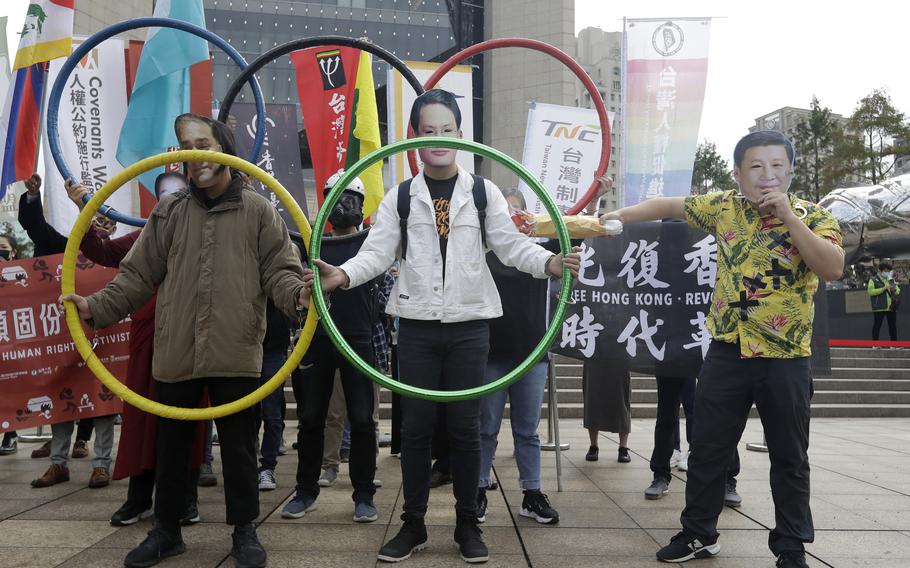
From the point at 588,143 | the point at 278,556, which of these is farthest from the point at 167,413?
the point at 588,143

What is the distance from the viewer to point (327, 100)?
22.3 feet

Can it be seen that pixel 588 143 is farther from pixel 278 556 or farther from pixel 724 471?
pixel 278 556

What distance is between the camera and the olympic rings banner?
764 cm

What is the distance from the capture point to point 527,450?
4.50 metres

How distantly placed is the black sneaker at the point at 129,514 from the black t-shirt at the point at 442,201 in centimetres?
240

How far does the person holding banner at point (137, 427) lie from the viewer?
419 centimetres

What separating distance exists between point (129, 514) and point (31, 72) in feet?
11.3

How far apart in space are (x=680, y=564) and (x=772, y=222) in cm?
181

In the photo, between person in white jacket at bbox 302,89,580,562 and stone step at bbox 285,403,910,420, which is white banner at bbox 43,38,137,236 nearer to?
person in white jacket at bbox 302,89,580,562

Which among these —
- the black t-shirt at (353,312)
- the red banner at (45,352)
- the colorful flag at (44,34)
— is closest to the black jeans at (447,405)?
the black t-shirt at (353,312)

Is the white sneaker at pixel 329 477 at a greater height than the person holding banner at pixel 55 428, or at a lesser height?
lesser

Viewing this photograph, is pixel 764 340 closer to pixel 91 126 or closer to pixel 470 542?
pixel 470 542

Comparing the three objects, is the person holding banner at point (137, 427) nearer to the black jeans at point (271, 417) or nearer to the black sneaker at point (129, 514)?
the black sneaker at point (129, 514)

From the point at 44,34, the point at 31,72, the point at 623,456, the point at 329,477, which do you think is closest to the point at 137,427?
the point at 329,477
